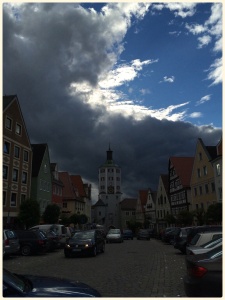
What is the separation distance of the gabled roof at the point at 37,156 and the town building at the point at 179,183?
970 inches

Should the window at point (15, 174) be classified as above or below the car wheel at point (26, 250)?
above

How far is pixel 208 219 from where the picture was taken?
1588 inches

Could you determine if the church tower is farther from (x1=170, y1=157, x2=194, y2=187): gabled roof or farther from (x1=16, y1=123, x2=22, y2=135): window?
(x1=16, y1=123, x2=22, y2=135): window

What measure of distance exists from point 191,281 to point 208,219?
3547cm

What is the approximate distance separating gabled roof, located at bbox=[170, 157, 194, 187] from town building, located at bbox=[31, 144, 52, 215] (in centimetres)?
2329

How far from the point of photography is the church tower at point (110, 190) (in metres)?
129

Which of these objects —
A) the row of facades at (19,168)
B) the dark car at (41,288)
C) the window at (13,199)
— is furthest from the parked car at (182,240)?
the window at (13,199)

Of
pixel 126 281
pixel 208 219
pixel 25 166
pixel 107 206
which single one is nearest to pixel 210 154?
pixel 208 219

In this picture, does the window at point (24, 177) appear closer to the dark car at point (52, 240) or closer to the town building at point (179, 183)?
the dark car at point (52, 240)

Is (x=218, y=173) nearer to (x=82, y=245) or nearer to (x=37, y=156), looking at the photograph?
(x=37, y=156)

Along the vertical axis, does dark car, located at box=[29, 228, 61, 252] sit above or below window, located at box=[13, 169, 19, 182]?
below

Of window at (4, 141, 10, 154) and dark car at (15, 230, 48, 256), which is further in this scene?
window at (4, 141, 10, 154)

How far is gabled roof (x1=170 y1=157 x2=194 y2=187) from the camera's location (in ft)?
202

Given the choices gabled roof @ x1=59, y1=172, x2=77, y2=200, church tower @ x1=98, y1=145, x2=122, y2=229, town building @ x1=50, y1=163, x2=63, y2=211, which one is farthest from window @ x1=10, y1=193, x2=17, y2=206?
church tower @ x1=98, y1=145, x2=122, y2=229
